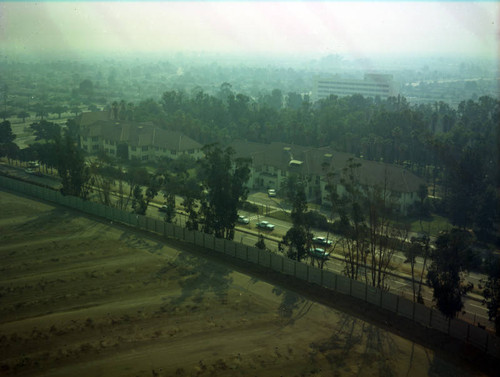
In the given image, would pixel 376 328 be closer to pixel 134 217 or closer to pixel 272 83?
pixel 134 217

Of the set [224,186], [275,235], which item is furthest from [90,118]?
[224,186]

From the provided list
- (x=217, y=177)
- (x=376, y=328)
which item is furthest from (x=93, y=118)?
(x=376, y=328)

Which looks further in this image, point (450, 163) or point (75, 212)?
point (450, 163)

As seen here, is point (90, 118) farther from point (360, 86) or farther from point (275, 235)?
point (360, 86)

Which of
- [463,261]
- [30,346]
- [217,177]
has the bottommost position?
[30,346]

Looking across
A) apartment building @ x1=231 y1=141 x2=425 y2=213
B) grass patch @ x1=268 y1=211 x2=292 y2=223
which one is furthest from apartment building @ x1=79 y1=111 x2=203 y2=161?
grass patch @ x1=268 y1=211 x2=292 y2=223
